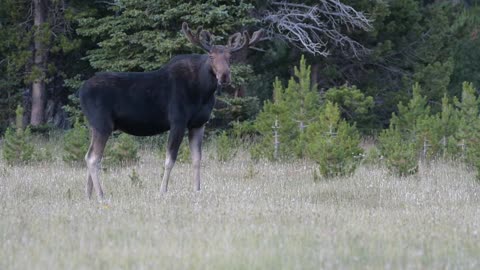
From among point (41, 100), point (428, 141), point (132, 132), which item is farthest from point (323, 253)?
point (41, 100)

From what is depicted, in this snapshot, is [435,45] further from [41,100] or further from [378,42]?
[41,100]

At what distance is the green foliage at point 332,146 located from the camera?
46.2 ft

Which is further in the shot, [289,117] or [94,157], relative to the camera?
[289,117]

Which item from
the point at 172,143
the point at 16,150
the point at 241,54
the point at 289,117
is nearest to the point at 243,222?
the point at 172,143

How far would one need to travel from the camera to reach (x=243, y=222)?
9.34 meters

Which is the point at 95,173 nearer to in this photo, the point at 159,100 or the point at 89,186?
the point at 89,186

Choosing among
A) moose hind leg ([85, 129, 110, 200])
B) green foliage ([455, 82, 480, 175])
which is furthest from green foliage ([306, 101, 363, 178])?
moose hind leg ([85, 129, 110, 200])

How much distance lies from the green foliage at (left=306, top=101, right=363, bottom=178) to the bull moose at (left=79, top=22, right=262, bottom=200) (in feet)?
7.85

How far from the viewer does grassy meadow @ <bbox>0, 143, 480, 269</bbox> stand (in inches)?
294

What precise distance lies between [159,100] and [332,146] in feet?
10.7

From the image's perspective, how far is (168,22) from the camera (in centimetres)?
2206

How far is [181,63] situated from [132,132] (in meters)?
1.24

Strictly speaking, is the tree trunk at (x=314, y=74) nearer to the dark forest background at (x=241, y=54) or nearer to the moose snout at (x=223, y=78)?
the dark forest background at (x=241, y=54)

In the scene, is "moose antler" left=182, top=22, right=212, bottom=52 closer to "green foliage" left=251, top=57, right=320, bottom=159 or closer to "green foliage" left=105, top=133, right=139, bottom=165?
"green foliage" left=105, top=133, right=139, bottom=165
